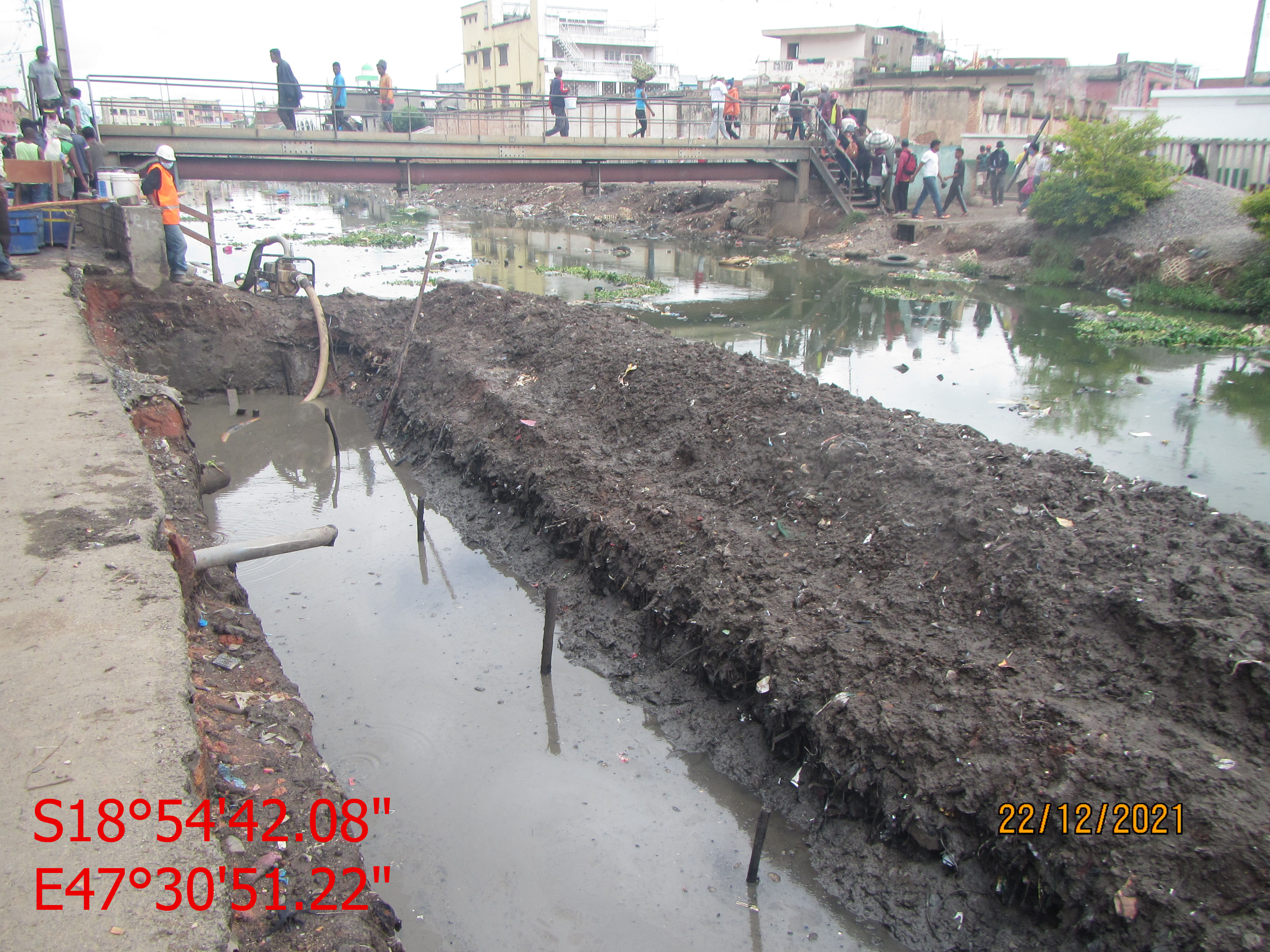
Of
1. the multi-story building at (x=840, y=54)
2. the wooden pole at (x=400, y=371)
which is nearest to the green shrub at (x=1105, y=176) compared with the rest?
the wooden pole at (x=400, y=371)

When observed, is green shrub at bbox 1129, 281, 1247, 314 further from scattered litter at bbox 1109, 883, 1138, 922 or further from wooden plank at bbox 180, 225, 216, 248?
wooden plank at bbox 180, 225, 216, 248

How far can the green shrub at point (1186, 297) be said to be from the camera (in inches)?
567

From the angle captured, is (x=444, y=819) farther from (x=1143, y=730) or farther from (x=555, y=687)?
(x=1143, y=730)

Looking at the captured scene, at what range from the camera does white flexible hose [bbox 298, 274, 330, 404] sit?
1097 centimetres

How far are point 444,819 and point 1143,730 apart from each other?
3.41 m

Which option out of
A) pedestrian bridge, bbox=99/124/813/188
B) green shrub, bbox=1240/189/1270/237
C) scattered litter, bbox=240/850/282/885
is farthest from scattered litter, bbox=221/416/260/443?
green shrub, bbox=1240/189/1270/237

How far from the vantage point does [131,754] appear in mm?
2855

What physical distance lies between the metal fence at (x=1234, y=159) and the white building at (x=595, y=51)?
33.7 metres

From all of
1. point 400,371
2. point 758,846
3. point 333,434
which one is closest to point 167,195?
point 400,371

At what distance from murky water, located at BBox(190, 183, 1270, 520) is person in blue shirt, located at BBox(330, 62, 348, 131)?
3385mm

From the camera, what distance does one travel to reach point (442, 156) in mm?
19766

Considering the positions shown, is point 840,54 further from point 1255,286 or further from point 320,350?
point 320,350

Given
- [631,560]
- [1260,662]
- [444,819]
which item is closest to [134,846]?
[444,819]
